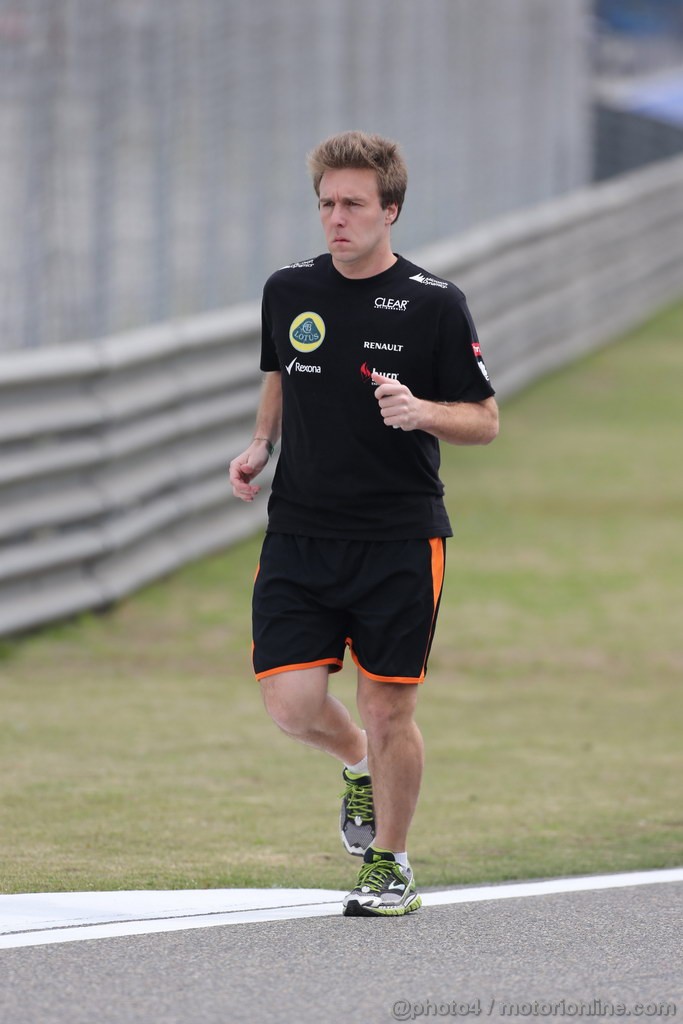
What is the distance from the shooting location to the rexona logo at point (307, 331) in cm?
520

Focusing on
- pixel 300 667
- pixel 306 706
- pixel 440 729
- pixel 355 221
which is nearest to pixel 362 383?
pixel 355 221

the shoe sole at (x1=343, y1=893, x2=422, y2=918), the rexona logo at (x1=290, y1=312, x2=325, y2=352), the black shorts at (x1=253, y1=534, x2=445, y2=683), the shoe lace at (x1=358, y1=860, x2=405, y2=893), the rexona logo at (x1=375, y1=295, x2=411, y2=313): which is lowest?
the shoe sole at (x1=343, y1=893, x2=422, y2=918)

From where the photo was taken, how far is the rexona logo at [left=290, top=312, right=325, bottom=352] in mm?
5203

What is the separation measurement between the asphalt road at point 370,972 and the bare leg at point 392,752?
0.86ft

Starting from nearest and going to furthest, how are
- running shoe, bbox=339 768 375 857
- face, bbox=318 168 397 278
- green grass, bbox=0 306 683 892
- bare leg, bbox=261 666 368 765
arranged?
face, bbox=318 168 397 278 → bare leg, bbox=261 666 368 765 → running shoe, bbox=339 768 375 857 → green grass, bbox=0 306 683 892

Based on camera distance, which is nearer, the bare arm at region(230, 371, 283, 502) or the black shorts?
the black shorts

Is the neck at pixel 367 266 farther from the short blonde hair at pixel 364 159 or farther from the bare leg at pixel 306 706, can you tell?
the bare leg at pixel 306 706

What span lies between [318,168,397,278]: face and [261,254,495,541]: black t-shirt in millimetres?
52

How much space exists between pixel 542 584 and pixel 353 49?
18.6 feet

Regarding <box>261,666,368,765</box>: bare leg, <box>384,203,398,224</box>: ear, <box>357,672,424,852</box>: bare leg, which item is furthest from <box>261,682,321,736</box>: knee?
<box>384,203,398,224</box>: ear

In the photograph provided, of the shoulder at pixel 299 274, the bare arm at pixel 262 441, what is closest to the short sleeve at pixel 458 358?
the shoulder at pixel 299 274

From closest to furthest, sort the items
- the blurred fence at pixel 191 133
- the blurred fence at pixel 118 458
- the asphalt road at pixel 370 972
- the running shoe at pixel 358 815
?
the asphalt road at pixel 370 972 → the running shoe at pixel 358 815 → the blurred fence at pixel 118 458 → the blurred fence at pixel 191 133

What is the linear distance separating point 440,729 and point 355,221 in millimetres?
3776

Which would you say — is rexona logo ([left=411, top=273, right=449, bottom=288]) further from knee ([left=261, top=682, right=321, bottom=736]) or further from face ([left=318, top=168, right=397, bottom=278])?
knee ([left=261, top=682, right=321, bottom=736])
